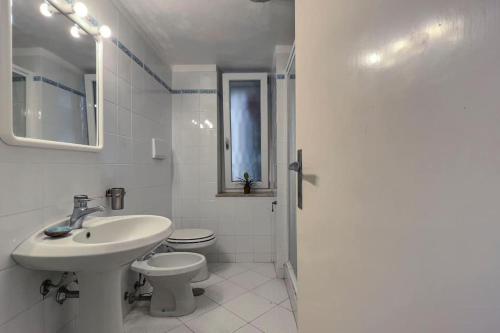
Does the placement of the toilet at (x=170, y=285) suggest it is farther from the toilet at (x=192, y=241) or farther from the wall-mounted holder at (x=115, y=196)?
A: the wall-mounted holder at (x=115, y=196)

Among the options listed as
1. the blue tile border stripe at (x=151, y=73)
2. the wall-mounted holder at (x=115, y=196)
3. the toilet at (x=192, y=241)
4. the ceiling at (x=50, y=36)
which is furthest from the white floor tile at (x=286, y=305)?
the blue tile border stripe at (x=151, y=73)

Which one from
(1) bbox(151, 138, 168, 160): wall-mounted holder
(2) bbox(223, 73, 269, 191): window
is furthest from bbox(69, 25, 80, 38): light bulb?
(2) bbox(223, 73, 269, 191): window

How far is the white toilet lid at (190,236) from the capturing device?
1.97 meters

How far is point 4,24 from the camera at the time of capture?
82 cm

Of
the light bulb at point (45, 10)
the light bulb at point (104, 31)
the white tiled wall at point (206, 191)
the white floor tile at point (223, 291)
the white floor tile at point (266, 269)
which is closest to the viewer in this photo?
the light bulb at point (45, 10)

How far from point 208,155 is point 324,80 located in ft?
6.69

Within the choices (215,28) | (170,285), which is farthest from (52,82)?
(170,285)

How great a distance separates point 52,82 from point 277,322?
186 cm

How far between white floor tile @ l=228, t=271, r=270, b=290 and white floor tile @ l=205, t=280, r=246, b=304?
62 mm

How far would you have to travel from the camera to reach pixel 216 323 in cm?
153

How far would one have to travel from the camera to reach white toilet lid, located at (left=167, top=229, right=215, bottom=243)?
6.46 feet

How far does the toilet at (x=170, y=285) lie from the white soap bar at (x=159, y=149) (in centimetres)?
86

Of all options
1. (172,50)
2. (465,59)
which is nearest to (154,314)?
(465,59)

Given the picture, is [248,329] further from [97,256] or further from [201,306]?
[97,256]
